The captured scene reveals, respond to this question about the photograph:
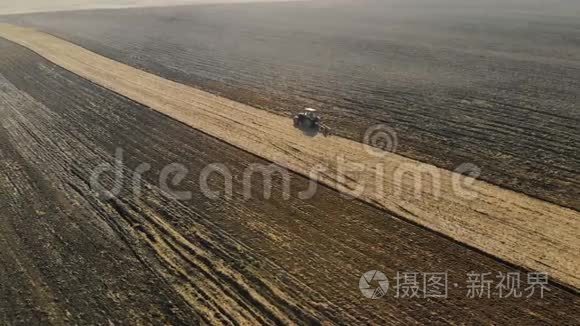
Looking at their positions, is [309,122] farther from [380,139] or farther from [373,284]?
[373,284]

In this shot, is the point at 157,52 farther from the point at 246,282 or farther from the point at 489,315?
the point at 489,315

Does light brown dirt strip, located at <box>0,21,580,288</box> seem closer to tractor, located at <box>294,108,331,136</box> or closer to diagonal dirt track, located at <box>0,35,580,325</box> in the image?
tractor, located at <box>294,108,331,136</box>

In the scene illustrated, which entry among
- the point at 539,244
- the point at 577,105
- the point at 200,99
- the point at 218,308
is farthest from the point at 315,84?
the point at 218,308

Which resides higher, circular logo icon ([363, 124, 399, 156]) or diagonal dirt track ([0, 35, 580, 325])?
circular logo icon ([363, 124, 399, 156])

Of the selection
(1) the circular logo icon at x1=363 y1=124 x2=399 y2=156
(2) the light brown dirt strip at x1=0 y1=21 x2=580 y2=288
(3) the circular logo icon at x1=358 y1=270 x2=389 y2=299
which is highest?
(1) the circular logo icon at x1=363 y1=124 x2=399 y2=156

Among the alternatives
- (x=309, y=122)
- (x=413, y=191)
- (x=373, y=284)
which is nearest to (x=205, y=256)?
(x=373, y=284)

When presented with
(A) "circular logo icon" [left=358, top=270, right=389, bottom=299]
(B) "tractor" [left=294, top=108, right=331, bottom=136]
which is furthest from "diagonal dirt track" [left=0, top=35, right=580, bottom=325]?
(B) "tractor" [left=294, top=108, right=331, bottom=136]

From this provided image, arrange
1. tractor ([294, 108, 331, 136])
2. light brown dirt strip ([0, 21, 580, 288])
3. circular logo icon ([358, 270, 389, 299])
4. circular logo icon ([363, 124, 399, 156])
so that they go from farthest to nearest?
tractor ([294, 108, 331, 136]) < circular logo icon ([363, 124, 399, 156]) < light brown dirt strip ([0, 21, 580, 288]) < circular logo icon ([358, 270, 389, 299])
